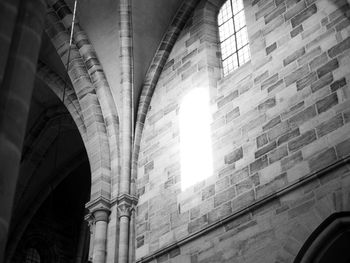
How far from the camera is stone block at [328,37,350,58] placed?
33.7ft

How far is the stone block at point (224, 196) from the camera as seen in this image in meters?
10.6

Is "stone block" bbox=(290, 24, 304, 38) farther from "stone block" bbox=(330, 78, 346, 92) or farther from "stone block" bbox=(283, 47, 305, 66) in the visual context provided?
"stone block" bbox=(330, 78, 346, 92)

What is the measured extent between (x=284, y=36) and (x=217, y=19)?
2802 millimetres

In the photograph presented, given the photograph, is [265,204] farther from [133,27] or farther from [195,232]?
[133,27]

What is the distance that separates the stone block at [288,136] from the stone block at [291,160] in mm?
340

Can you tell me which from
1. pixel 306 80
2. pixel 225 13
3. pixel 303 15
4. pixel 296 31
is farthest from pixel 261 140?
pixel 225 13

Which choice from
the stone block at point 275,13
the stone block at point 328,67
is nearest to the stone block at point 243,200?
the stone block at point 328,67

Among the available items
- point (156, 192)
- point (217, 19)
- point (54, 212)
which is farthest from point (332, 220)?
point (54, 212)

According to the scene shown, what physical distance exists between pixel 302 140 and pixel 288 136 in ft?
1.04

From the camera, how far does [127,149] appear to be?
522 inches

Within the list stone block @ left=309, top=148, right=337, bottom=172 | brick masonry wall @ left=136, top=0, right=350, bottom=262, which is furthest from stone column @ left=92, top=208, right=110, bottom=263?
stone block @ left=309, top=148, right=337, bottom=172

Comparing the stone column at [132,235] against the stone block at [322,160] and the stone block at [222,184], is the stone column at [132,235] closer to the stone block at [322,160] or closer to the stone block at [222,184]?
the stone block at [222,184]

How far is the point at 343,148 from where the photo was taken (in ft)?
30.7

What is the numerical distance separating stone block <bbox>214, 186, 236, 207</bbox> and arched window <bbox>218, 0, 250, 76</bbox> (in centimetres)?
297
